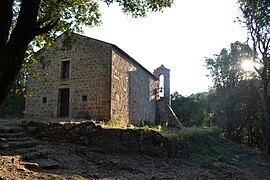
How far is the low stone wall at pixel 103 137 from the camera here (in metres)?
8.29

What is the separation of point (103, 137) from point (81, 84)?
6.27 metres

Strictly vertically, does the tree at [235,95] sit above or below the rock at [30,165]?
above

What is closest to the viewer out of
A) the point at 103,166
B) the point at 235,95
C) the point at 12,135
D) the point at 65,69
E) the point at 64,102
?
the point at 103,166

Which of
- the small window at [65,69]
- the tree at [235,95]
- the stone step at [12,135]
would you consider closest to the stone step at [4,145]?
the stone step at [12,135]

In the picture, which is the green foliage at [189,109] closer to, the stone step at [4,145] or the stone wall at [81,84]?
the stone wall at [81,84]

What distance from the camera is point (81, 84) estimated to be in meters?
14.4

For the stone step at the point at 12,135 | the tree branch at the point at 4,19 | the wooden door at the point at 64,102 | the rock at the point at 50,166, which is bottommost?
the rock at the point at 50,166

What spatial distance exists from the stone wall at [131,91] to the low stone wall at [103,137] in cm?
385

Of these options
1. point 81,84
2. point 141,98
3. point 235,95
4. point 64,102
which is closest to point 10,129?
point 81,84

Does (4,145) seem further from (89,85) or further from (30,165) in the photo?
(89,85)

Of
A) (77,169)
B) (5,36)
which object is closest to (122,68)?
(77,169)

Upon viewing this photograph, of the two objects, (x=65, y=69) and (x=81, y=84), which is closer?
(x=81, y=84)

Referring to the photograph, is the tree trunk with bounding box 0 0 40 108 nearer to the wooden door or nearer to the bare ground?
the bare ground

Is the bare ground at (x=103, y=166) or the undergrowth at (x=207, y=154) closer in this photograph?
the bare ground at (x=103, y=166)
